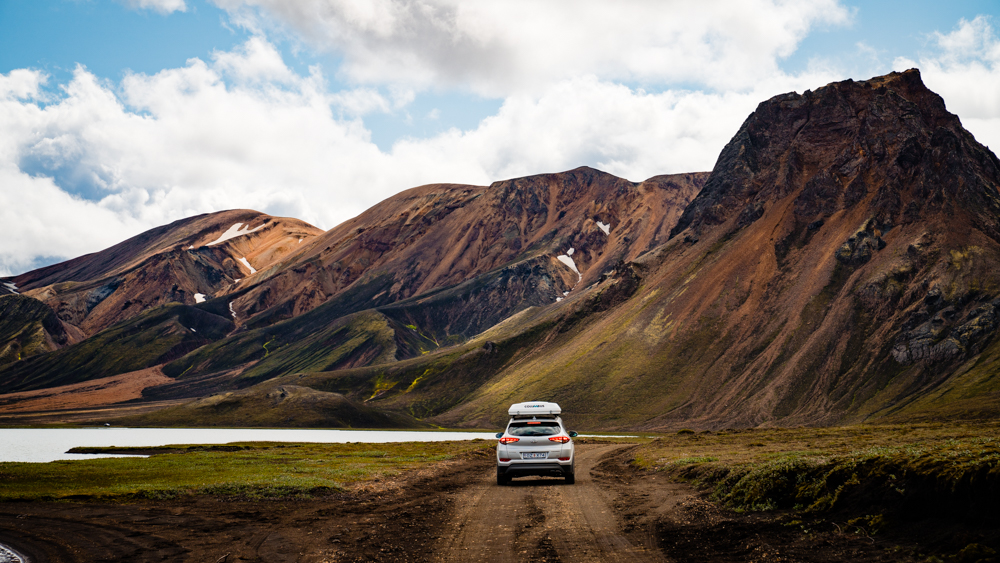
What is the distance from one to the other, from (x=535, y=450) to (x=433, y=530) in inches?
398

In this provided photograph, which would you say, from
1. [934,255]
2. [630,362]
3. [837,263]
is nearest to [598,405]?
[630,362]

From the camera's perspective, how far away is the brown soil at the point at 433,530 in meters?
15.1

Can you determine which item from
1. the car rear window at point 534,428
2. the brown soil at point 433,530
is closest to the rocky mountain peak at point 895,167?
the car rear window at point 534,428

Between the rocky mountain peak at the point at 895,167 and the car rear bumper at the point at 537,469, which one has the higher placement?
the rocky mountain peak at the point at 895,167

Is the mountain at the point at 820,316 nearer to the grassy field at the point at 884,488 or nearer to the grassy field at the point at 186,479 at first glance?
the grassy field at the point at 186,479

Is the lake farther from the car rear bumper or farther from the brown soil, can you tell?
the car rear bumper

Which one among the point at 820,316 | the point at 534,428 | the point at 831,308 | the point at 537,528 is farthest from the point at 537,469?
the point at 831,308

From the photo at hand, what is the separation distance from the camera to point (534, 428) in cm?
2875

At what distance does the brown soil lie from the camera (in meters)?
15.1

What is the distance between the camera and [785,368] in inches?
5615

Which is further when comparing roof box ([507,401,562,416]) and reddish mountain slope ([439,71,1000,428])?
reddish mountain slope ([439,71,1000,428])

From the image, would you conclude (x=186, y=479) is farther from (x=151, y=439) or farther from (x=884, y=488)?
(x=151, y=439)

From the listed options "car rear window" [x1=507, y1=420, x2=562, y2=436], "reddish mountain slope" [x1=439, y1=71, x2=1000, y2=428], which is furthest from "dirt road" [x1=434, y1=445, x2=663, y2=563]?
"reddish mountain slope" [x1=439, y1=71, x2=1000, y2=428]

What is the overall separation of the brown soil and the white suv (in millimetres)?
889
